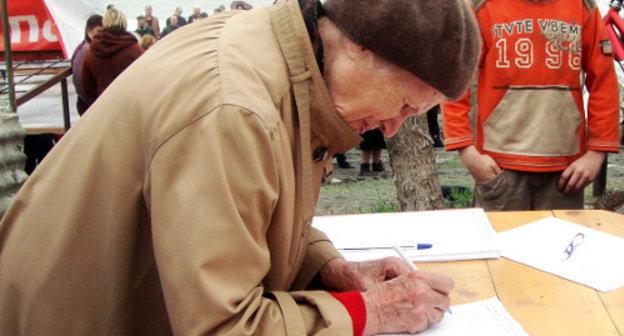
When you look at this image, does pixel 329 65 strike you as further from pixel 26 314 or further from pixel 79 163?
pixel 26 314

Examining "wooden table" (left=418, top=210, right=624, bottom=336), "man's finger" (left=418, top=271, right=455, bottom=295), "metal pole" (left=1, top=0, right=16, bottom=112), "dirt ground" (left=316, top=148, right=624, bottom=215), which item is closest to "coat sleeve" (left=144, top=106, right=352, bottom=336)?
"man's finger" (left=418, top=271, right=455, bottom=295)

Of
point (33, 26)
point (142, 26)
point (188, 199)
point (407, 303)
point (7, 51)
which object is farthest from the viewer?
point (142, 26)

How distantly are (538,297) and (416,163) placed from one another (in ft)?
9.11

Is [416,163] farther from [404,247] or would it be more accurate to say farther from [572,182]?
[404,247]

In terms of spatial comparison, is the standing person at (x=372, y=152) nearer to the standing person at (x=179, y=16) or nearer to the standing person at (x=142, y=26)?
the standing person at (x=142, y=26)

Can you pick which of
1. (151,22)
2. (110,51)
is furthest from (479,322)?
(151,22)

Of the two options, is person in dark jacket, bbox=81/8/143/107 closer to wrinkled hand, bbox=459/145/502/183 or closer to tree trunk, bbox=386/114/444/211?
tree trunk, bbox=386/114/444/211

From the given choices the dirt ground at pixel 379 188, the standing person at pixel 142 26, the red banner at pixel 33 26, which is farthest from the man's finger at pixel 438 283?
the standing person at pixel 142 26

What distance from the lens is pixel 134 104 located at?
1185 mm

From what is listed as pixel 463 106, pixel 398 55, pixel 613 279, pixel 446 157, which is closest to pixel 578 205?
pixel 463 106

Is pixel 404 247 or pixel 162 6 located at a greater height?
pixel 404 247

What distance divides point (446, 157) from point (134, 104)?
7.51 meters

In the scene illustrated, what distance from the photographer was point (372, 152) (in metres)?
7.82

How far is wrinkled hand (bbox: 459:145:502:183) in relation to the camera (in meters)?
2.96
